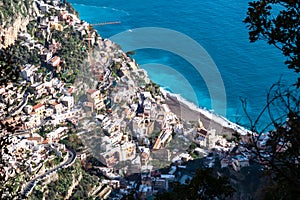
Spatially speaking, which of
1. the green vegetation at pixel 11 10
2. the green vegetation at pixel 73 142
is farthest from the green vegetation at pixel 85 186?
the green vegetation at pixel 11 10

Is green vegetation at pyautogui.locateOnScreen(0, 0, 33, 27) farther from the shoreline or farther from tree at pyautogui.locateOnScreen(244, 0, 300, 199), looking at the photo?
tree at pyautogui.locateOnScreen(244, 0, 300, 199)

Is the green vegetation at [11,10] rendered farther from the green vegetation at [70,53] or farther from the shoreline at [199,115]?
the shoreline at [199,115]

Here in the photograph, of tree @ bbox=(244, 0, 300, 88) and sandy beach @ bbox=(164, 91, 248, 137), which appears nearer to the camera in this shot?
tree @ bbox=(244, 0, 300, 88)

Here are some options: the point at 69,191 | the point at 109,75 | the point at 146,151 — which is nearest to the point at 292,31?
the point at 69,191

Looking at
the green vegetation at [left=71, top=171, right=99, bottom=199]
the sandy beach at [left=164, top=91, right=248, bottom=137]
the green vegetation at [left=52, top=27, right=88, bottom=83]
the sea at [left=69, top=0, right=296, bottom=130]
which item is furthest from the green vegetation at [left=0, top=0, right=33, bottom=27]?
the green vegetation at [left=71, top=171, right=99, bottom=199]

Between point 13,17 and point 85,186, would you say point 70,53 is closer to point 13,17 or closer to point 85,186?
point 13,17

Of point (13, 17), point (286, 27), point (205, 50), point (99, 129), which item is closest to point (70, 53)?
point (13, 17)

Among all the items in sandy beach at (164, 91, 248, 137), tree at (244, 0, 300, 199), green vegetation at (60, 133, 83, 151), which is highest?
sandy beach at (164, 91, 248, 137)
